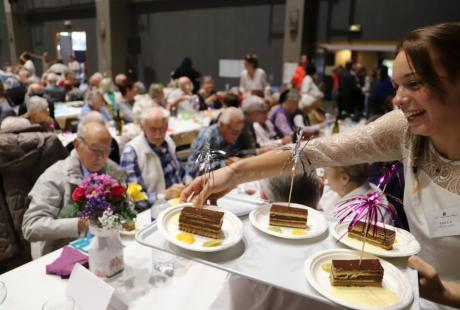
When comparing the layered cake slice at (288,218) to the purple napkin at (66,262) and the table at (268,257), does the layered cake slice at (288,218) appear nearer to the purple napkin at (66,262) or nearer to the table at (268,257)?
the table at (268,257)

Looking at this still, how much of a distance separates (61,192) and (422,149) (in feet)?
6.03

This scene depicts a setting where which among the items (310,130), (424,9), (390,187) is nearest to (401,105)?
(390,187)

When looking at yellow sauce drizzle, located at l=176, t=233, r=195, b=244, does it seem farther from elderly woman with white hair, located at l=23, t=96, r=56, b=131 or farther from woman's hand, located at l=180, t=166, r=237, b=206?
elderly woman with white hair, located at l=23, t=96, r=56, b=131

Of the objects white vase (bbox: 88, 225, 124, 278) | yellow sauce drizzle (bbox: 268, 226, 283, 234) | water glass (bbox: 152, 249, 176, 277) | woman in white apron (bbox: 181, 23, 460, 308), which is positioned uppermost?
woman in white apron (bbox: 181, 23, 460, 308)

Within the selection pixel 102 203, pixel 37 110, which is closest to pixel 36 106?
pixel 37 110

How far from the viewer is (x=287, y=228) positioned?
1.07 metres

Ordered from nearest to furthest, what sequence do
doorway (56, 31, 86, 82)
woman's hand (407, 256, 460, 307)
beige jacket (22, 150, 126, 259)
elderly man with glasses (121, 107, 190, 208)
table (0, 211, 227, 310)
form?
woman's hand (407, 256, 460, 307), table (0, 211, 227, 310), beige jacket (22, 150, 126, 259), elderly man with glasses (121, 107, 190, 208), doorway (56, 31, 86, 82)

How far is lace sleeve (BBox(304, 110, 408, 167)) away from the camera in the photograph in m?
1.30

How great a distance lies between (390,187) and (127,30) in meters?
11.9

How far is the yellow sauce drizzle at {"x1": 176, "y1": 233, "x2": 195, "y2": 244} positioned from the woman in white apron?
0.64ft

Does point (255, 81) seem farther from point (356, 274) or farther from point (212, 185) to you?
point (356, 274)

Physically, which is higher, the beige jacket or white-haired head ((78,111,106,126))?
white-haired head ((78,111,106,126))

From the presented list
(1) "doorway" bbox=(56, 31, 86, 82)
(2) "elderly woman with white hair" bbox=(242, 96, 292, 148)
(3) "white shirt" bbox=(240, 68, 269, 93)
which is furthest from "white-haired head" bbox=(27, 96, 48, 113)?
(3) "white shirt" bbox=(240, 68, 269, 93)

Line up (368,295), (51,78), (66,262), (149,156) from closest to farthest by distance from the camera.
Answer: (368,295) → (66,262) → (149,156) → (51,78)
